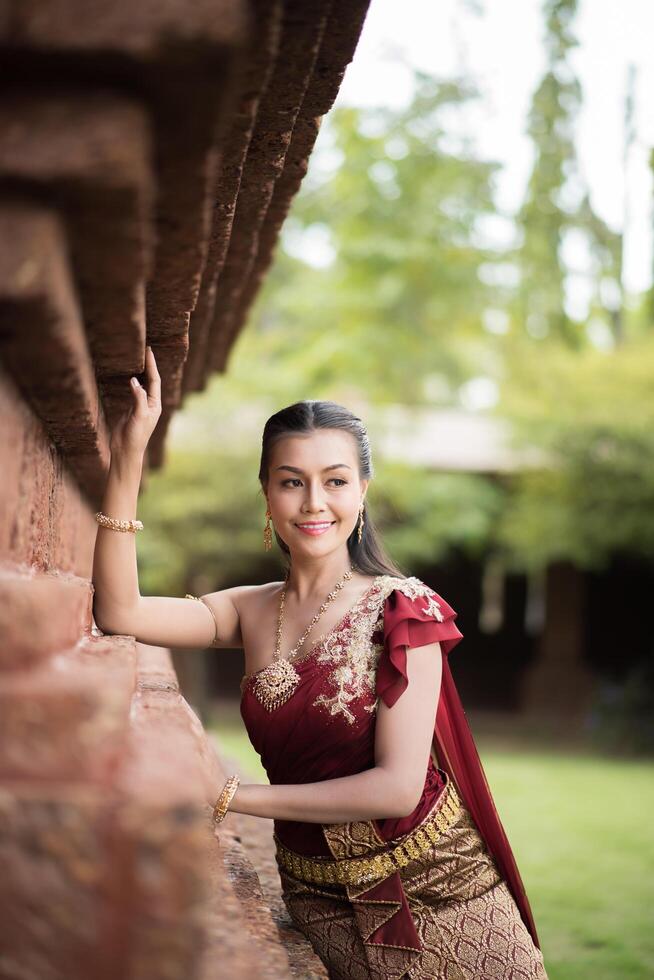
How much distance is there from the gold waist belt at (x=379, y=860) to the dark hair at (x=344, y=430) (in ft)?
1.69

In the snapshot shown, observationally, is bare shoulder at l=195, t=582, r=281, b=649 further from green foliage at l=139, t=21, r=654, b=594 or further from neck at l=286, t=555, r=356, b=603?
green foliage at l=139, t=21, r=654, b=594

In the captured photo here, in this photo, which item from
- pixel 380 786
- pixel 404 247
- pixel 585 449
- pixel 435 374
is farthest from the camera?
pixel 435 374

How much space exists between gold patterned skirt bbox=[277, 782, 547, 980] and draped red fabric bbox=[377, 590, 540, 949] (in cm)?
6

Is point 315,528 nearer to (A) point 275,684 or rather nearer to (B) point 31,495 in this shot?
(A) point 275,684

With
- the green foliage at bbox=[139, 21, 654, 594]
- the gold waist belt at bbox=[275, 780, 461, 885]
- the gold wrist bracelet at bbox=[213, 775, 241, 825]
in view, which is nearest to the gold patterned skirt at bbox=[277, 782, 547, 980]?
the gold waist belt at bbox=[275, 780, 461, 885]

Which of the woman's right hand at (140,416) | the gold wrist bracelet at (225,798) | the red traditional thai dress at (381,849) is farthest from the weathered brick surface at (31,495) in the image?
the red traditional thai dress at (381,849)

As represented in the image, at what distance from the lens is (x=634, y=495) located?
11.2m

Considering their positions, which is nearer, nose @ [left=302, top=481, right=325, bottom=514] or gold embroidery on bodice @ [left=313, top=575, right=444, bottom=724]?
gold embroidery on bodice @ [left=313, top=575, right=444, bottom=724]

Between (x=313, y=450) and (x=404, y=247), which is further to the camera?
(x=404, y=247)

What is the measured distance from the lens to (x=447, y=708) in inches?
87.4

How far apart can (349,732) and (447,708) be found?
327mm

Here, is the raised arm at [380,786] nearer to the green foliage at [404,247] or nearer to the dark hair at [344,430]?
the dark hair at [344,430]

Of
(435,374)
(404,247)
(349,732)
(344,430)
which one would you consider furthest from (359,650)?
(435,374)

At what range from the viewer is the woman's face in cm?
217
